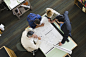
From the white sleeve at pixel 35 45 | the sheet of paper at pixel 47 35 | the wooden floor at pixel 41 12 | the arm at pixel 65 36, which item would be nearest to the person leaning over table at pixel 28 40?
the white sleeve at pixel 35 45

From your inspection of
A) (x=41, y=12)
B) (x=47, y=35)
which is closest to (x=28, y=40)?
(x=47, y=35)

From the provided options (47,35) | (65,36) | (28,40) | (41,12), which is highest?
(41,12)

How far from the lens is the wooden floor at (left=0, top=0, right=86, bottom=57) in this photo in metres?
3.30

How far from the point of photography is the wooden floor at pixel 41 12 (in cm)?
330

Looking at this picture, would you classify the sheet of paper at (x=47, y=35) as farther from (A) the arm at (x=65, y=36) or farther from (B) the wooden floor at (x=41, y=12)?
(B) the wooden floor at (x=41, y=12)

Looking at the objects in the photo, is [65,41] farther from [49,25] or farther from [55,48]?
[49,25]

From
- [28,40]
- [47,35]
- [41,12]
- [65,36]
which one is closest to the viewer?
[28,40]

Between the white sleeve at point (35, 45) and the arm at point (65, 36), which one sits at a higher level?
the white sleeve at point (35, 45)

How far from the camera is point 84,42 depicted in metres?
3.30

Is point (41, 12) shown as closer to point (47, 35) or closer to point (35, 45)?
point (47, 35)

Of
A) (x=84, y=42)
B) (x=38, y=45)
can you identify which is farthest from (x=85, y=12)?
(x=38, y=45)

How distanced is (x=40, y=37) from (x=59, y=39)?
50 cm

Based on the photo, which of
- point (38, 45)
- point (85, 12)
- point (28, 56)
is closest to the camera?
point (38, 45)

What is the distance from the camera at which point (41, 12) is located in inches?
153
